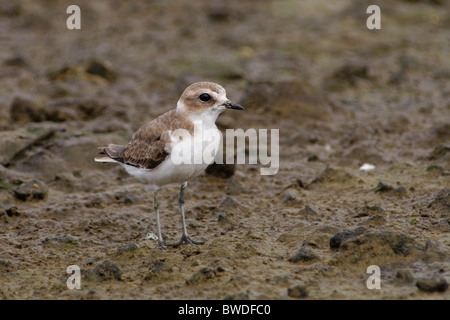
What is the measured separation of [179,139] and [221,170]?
242 cm

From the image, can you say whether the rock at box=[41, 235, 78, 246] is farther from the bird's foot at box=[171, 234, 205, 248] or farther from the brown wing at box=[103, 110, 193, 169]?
the bird's foot at box=[171, 234, 205, 248]

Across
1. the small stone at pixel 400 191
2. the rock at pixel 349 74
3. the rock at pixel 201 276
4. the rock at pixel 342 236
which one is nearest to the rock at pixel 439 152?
the small stone at pixel 400 191

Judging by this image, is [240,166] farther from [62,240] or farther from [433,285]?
[433,285]

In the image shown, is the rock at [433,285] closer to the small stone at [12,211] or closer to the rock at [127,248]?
the rock at [127,248]

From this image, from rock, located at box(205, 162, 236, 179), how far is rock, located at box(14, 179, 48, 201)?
2.27 meters

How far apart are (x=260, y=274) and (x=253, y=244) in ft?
2.27

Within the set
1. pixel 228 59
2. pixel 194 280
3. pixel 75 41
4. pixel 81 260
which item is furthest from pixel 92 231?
pixel 75 41

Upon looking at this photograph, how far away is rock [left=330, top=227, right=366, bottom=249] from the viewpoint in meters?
6.39

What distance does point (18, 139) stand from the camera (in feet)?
30.7

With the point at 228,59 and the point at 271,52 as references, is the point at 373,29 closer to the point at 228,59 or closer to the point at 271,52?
the point at 271,52

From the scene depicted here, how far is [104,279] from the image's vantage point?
612 cm

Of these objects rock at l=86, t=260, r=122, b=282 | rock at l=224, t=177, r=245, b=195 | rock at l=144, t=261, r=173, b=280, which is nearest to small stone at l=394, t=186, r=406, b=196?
rock at l=224, t=177, r=245, b=195

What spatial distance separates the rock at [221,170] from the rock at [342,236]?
266 cm

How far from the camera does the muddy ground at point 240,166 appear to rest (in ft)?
20.0
